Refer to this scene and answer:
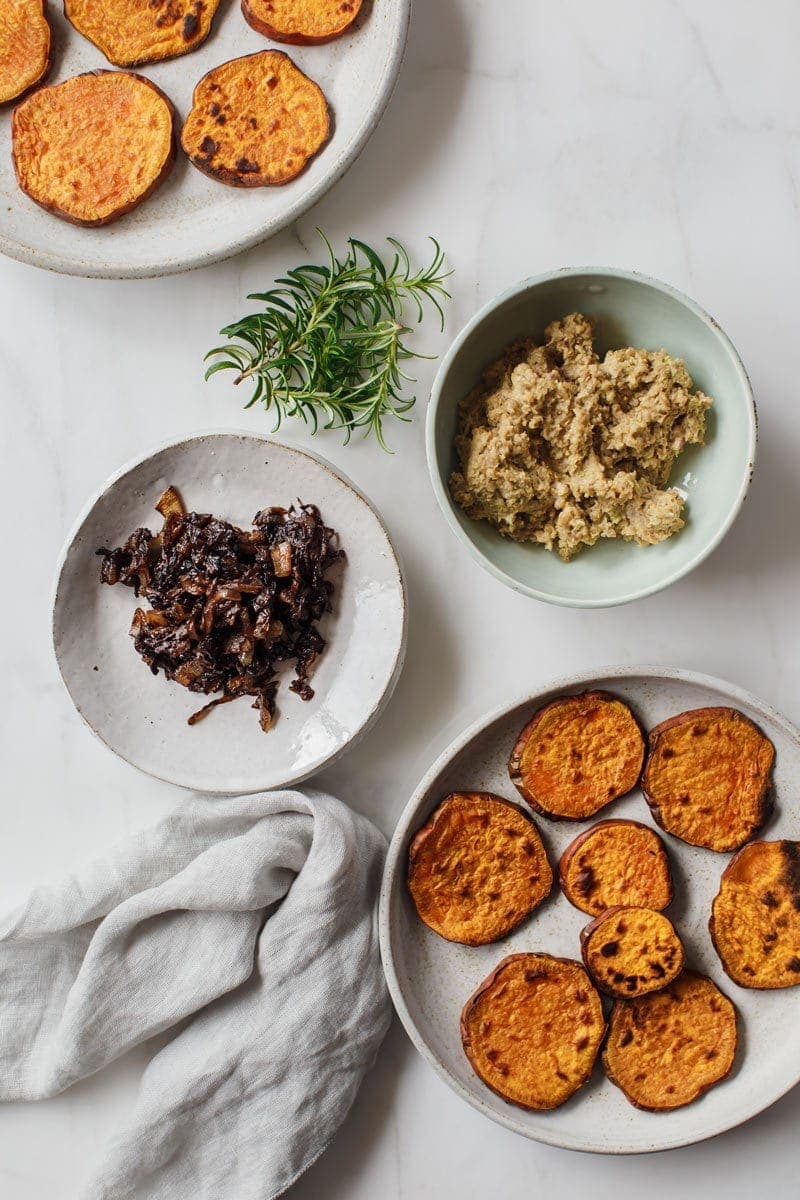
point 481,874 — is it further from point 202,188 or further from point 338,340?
point 202,188

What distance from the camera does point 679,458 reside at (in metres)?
1.82

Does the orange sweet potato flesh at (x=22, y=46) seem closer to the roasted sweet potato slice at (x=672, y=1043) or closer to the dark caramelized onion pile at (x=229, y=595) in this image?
the dark caramelized onion pile at (x=229, y=595)

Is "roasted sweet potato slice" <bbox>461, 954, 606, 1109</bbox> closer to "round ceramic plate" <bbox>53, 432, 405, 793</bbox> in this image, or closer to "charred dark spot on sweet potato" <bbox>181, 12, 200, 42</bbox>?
"round ceramic plate" <bbox>53, 432, 405, 793</bbox>

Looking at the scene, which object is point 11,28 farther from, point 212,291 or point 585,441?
point 585,441

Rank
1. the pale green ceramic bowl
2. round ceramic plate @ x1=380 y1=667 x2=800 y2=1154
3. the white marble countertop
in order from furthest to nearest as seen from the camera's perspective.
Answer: the white marble countertop, round ceramic plate @ x1=380 y1=667 x2=800 y2=1154, the pale green ceramic bowl

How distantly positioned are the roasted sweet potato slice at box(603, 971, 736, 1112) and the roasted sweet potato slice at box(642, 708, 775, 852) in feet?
0.98

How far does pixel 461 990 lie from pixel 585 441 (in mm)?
1101

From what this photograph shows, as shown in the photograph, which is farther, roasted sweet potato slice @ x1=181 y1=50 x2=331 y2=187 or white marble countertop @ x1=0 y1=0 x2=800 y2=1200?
white marble countertop @ x1=0 y1=0 x2=800 y2=1200

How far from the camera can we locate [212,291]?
196cm

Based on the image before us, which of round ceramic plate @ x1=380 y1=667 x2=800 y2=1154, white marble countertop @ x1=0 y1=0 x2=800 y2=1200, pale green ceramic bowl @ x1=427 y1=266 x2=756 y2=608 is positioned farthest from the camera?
white marble countertop @ x1=0 y1=0 x2=800 y2=1200

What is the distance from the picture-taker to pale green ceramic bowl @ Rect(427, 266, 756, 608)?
1687 millimetres

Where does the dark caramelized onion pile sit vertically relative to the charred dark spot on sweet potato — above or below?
below

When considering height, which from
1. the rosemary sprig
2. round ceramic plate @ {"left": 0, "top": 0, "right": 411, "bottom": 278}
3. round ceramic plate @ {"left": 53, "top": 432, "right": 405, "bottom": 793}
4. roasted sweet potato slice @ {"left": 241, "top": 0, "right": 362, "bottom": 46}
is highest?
roasted sweet potato slice @ {"left": 241, "top": 0, "right": 362, "bottom": 46}

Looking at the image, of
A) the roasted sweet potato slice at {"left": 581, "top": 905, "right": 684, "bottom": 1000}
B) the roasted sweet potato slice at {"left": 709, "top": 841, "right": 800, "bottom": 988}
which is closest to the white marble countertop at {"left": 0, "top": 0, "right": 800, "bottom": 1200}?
the roasted sweet potato slice at {"left": 709, "top": 841, "right": 800, "bottom": 988}
